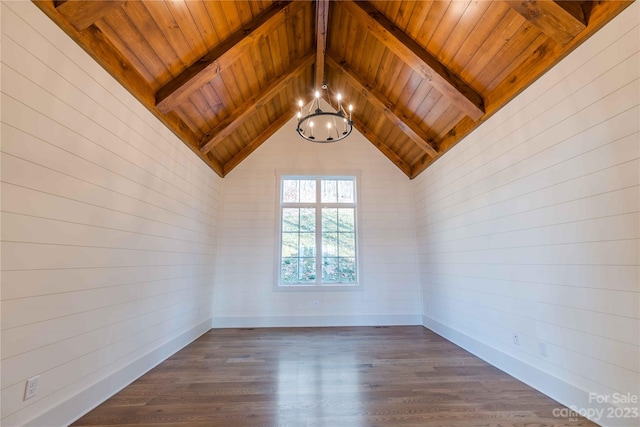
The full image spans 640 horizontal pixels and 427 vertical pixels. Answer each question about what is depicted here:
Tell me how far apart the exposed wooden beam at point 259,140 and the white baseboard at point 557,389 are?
4.83 m

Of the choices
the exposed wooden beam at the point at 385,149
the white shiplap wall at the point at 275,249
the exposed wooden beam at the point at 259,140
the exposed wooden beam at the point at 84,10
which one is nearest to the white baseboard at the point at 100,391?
the white shiplap wall at the point at 275,249

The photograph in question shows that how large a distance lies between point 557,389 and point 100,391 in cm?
383

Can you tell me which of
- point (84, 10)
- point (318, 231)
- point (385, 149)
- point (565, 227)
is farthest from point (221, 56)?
point (565, 227)

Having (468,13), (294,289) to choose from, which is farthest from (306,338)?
(468,13)

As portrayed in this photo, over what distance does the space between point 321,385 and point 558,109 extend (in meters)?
3.27

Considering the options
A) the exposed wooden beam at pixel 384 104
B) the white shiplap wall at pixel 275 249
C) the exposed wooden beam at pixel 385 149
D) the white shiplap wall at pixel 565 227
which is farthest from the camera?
the exposed wooden beam at pixel 385 149

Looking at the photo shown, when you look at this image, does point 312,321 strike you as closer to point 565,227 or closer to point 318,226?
point 318,226

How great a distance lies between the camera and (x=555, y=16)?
2.18 metres

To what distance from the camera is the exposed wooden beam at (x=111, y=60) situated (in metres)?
1.95

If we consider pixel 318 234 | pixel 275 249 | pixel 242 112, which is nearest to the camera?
pixel 242 112

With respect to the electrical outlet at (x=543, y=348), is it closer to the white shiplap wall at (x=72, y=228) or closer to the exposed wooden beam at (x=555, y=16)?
the exposed wooden beam at (x=555, y=16)

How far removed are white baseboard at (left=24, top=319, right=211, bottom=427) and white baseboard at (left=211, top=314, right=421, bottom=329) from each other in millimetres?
1393

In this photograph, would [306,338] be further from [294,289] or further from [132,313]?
[132,313]

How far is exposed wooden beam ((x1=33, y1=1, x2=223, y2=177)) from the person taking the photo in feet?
6.40
